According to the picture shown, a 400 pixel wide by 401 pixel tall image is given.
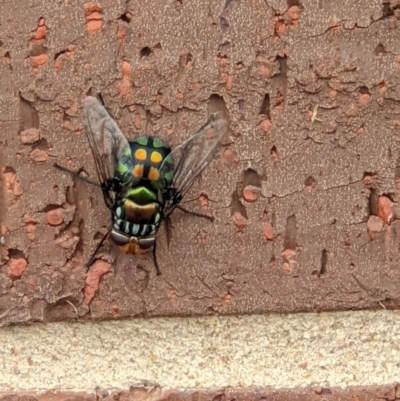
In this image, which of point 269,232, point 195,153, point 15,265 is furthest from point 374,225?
point 15,265

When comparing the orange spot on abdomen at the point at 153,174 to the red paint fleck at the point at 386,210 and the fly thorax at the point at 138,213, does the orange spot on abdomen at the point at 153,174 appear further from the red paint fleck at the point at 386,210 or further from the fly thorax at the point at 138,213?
the red paint fleck at the point at 386,210

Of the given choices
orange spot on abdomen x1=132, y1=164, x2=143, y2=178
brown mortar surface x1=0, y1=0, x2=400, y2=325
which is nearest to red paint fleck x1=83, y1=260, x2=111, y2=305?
brown mortar surface x1=0, y1=0, x2=400, y2=325

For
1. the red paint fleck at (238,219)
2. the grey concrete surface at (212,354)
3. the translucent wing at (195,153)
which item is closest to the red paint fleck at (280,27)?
the translucent wing at (195,153)

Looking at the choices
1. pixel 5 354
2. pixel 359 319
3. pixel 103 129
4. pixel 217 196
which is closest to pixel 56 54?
pixel 103 129

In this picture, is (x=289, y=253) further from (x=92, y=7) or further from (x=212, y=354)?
(x=92, y=7)

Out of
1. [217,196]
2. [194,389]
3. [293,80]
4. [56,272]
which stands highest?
[293,80]

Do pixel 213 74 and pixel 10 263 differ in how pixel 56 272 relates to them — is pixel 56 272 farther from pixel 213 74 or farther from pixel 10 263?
pixel 213 74
